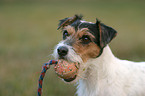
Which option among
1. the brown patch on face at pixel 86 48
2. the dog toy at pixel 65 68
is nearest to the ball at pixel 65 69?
the dog toy at pixel 65 68

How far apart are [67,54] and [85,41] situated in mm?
554

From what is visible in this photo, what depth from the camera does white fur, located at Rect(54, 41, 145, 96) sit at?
13.3ft

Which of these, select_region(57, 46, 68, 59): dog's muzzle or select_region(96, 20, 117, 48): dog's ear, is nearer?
select_region(57, 46, 68, 59): dog's muzzle

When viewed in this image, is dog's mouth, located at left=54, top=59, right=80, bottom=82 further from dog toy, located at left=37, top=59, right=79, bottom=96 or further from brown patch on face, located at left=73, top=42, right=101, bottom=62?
brown patch on face, located at left=73, top=42, right=101, bottom=62

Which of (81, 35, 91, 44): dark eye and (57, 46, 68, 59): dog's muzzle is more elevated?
Answer: (81, 35, 91, 44): dark eye

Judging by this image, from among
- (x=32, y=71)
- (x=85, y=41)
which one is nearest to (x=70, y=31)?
(x=85, y=41)

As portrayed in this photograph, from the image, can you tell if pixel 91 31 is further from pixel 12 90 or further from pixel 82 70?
pixel 12 90

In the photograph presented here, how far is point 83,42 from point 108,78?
2.83 feet

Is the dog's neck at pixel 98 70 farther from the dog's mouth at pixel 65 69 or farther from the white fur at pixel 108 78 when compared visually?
the dog's mouth at pixel 65 69

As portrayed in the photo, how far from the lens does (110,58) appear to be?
13.9 feet

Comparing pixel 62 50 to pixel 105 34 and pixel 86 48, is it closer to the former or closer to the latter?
pixel 86 48

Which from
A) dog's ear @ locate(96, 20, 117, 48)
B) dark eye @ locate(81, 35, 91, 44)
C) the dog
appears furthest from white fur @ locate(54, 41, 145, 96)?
dark eye @ locate(81, 35, 91, 44)

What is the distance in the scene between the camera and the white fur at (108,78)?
4052mm

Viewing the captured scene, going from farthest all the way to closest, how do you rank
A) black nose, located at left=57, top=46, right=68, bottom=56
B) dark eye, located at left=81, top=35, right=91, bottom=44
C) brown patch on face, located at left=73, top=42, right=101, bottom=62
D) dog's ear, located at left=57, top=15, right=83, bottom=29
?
1. dog's ear, located at left=57, top=15, right=83, bottom=29
2. dark eye, located at left=81, top=35, right=91, bottom=44
3. brown patch on face, located at left=73, top=42, right=101, bottom=62
4. black nose, located at left=57, top=46, right=68, bottom=56
